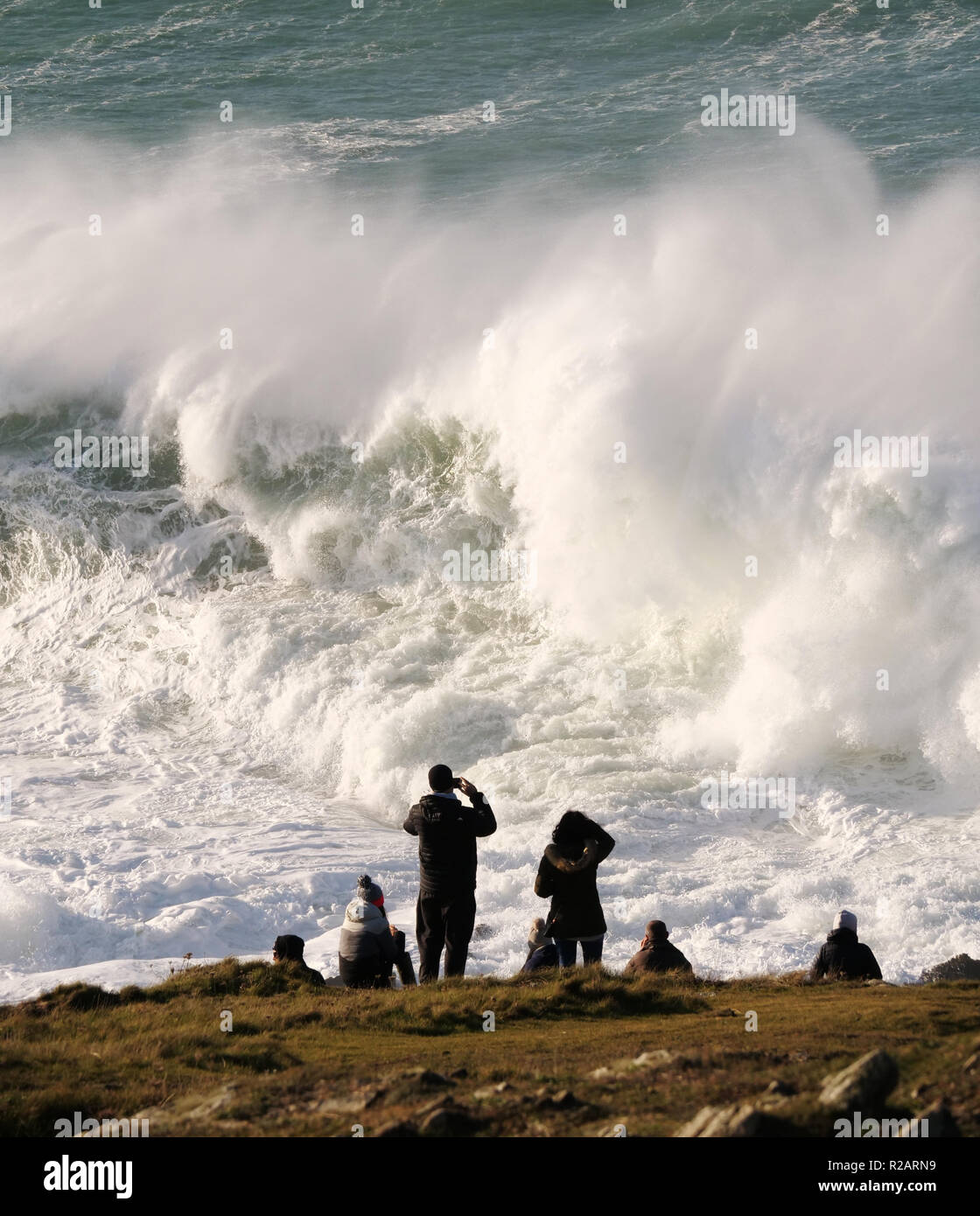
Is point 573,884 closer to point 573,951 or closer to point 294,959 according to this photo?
point 573,951

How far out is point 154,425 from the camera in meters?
25.6

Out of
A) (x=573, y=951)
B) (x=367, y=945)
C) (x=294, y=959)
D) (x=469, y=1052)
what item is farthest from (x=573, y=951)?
(x=469, y=1052)

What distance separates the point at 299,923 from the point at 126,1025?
4.85m

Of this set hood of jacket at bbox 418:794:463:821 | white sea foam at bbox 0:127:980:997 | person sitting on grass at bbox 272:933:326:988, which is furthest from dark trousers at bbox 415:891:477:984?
white sea foam at bbox 0:127:980:997

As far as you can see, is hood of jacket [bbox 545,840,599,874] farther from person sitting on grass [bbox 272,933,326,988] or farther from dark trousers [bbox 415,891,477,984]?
person sitting on grass [bbox 272,933,326,988]

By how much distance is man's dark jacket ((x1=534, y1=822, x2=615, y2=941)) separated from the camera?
937 centimetres

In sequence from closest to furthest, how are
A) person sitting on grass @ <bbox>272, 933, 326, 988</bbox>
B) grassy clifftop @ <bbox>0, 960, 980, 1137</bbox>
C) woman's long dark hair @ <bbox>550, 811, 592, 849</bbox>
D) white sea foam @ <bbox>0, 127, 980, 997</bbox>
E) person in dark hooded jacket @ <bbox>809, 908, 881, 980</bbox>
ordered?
grassy clifftop @ <bbox>0, 960, 980, 1137</bbox> < woman's long dark hair @ <bbox>550, 811, 592, 849</bbox> < person in dark hooded jacket @ <bbox>809, 908, 881, 980</bbox> < person sitting on grass @ <bbox>272, 933, 326, 988</bbox> < white sea foam @ <bbox>0, 127, 980, 997</bbox>

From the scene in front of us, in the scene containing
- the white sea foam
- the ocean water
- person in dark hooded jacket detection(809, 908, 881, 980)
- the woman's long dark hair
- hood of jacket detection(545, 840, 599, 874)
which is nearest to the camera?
hood of jacket detection(545, 840, 599, 874)

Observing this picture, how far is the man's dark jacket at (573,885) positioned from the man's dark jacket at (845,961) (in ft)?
5.70

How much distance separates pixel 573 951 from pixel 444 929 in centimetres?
106

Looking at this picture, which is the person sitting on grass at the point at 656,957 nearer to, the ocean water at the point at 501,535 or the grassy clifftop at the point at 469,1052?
the grassy clifftop at the point at 469,1052

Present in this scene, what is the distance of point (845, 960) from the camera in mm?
9586

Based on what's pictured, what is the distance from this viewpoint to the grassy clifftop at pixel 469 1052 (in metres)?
5.55

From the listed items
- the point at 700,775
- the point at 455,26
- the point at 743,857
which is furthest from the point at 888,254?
the point at 455,26
